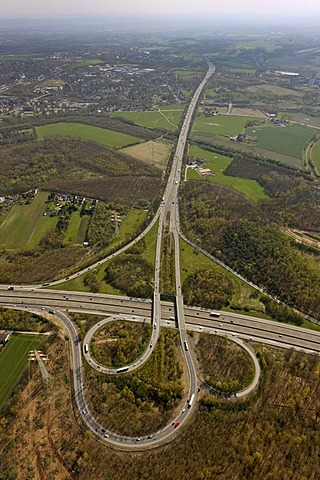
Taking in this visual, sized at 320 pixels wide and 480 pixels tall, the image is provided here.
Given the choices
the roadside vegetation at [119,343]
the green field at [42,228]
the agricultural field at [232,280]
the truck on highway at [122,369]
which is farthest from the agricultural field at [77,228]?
the truck on highway at [122,369]

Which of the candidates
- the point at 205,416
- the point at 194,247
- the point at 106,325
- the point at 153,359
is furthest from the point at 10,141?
the point at 205,416

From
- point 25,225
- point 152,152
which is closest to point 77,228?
point 25,225

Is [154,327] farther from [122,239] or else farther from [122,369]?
[122,239]

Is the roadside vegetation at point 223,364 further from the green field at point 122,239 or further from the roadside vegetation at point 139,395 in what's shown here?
the green field at point 122,239

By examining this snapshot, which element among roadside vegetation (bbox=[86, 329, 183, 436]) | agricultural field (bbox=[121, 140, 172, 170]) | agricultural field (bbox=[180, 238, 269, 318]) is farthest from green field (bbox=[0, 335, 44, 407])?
agricultural field (bbox=[121, 140, 172, 170])

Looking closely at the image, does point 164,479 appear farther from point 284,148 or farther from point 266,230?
point 284,148
